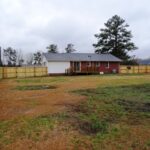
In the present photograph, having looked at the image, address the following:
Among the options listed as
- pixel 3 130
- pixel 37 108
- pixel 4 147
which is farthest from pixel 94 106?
pixel 4 147

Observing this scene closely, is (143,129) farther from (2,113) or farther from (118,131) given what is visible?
(2,113)

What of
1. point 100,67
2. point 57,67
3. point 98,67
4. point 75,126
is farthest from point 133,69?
point 75,126

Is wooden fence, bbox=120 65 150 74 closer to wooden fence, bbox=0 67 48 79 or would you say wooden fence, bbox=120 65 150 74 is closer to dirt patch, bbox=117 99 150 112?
wooden fence, bbox=0 67 48 79

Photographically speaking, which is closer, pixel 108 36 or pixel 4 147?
pixel 4 147

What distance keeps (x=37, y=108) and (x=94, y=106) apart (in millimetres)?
2450

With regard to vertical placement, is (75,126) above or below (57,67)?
below

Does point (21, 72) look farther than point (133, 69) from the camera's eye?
No

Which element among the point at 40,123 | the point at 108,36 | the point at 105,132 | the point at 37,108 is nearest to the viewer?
the point at 105,132

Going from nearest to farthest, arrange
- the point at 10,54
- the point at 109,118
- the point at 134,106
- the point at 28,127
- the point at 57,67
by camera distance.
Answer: the point at 28,127, the point at 109,118, the point at 134,106, the point at 57,67, the point at 10,54

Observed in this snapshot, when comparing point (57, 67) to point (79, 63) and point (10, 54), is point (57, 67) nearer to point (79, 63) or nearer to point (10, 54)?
point (79, 63)

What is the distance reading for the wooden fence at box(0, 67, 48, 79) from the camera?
128 feet

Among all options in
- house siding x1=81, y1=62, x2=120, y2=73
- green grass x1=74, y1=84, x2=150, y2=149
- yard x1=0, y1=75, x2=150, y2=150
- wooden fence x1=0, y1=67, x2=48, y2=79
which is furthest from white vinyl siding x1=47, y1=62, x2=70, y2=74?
yard x1=0, y1=75, x2=150, y2=150

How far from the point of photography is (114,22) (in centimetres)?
6022

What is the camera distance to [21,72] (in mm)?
40531
